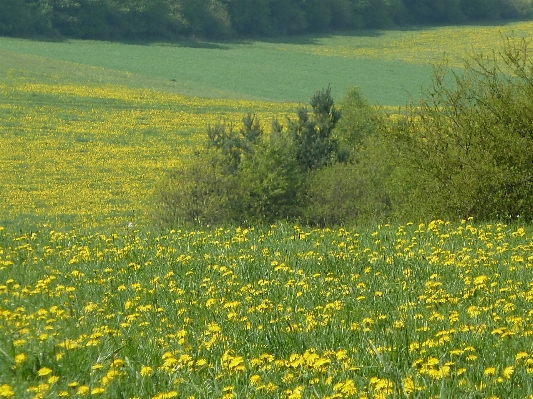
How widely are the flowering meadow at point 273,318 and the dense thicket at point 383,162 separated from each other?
148 inches

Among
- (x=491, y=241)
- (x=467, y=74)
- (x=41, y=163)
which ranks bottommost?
(x=41, y=163)

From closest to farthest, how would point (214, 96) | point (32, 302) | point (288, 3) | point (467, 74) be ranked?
point (32, 302) < point (467, 74) < point (214, 96) < point (288, 3)

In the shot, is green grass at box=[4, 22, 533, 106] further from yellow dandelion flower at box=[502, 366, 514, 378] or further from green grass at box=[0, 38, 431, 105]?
yellow dandelion flower at box=[502, 366, 514, 378]

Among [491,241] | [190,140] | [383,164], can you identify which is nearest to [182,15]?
[190,140]

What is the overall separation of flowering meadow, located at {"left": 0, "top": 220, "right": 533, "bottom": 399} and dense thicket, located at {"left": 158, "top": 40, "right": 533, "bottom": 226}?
12.3ft

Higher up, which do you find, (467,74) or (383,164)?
(467,74)

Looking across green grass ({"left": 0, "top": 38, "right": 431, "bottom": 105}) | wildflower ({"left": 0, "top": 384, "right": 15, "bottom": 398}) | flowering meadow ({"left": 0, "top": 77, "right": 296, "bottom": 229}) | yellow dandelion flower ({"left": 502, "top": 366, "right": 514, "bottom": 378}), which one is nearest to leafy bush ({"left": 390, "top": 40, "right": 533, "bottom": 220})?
yellow dandelion flower ({"left": 502, "top": 366, "right": 514, "bottom": 378})

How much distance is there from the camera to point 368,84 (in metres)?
67.6

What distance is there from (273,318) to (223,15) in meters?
87.3

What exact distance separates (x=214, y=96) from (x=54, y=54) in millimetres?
18414

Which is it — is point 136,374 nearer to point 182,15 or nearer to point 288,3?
point 182,15

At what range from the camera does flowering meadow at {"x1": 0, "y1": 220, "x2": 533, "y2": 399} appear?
4.49 meters

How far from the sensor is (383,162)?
32844 mm

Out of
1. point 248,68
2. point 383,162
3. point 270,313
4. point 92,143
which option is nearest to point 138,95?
point 92,143
